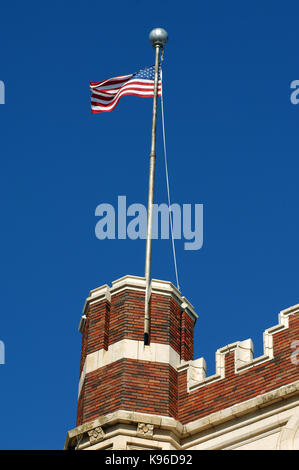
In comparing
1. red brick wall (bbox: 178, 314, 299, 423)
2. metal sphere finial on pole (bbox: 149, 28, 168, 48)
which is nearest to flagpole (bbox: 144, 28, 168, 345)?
metal sphere finial on pole (bbox: 149, 28, 168, 48)

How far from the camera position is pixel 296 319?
26.4 metres

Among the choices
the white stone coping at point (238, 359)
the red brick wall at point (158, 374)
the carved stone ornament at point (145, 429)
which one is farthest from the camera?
the white stone coping at point (238, 359)

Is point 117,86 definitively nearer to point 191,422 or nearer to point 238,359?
point 238,359

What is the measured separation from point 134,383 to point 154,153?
6.49 metres

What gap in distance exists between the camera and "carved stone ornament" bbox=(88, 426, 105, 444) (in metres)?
25.9

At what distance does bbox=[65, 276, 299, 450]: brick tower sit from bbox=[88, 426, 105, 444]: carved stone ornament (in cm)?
2

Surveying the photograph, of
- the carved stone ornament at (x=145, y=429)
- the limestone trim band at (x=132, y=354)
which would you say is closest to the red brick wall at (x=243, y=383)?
the limestone trim band at (x=132, y=354)

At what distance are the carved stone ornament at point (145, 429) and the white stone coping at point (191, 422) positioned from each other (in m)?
0.06

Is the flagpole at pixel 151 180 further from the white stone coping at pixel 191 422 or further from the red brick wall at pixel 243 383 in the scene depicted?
the white stone coping at pixel 191 422

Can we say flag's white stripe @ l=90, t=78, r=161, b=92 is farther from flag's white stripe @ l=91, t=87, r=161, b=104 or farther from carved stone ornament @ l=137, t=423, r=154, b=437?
carved stone ornament @ l=137, t=423, r=154, b=437

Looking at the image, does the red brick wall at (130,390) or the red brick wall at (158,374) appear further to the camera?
the red brick wall at (130,390)

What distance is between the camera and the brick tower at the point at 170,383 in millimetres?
25531

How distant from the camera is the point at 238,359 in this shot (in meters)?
26.8
